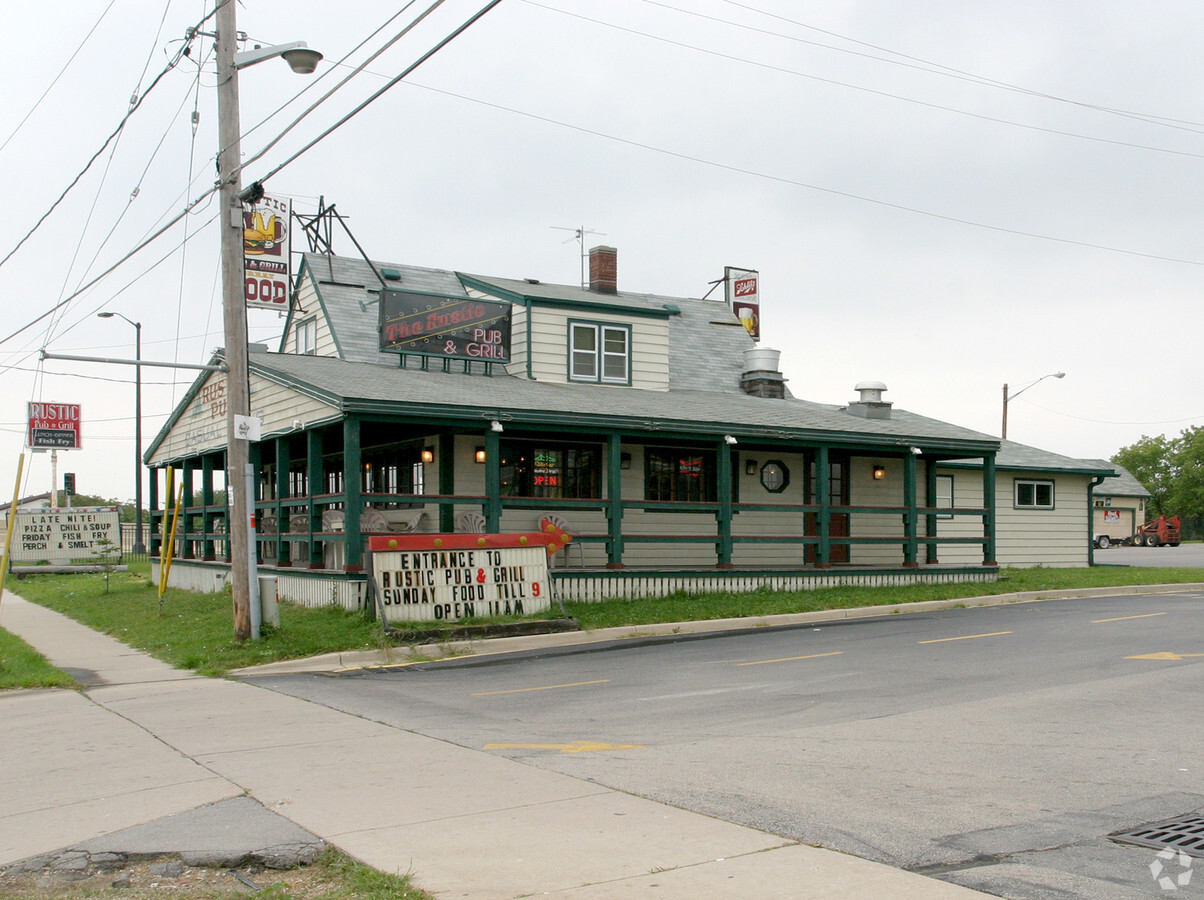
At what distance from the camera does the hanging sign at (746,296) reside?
1601 inches

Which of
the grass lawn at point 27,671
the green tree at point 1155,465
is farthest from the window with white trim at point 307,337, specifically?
the green tree at point 1155,465

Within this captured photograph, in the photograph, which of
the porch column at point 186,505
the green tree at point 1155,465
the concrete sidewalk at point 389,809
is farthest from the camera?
the green tree at point 1155,465

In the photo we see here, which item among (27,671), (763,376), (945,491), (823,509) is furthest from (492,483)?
(945,491)

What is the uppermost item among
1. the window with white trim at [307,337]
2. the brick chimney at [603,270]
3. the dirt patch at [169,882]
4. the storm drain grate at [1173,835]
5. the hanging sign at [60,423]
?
the brick chimney at [603,270]

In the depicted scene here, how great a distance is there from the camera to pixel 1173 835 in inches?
230

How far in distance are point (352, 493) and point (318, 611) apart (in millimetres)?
2067

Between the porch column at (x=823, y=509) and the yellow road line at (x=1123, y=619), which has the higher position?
the porch column at (x=823, y=509)

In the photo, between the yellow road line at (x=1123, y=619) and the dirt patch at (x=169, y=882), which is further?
the yellow road line at (x=1123, y=619)

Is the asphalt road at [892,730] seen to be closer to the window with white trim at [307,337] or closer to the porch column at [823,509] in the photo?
the porch column at [823,509]

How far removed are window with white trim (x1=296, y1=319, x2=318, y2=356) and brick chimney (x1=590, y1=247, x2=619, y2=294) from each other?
720cm

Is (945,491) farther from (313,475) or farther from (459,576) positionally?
(313,475)

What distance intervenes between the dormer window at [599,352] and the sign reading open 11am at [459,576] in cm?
728

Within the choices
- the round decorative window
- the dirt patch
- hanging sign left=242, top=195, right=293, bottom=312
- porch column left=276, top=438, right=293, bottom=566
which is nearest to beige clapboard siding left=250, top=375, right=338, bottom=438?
porch column left=276, top=438, right=293, bottom=566

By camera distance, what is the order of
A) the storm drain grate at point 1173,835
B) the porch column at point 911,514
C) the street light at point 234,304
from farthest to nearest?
the porch column at point 911,514 < the street light at point 234,304 < the storm drain grate at point 1173,835
